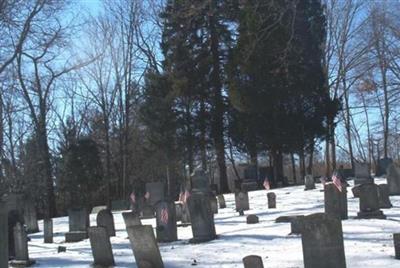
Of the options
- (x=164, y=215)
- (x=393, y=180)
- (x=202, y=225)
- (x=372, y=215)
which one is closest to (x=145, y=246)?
(x=202, y=225)

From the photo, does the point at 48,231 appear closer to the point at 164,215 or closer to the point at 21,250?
the point at 21,250

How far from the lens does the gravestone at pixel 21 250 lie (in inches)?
499

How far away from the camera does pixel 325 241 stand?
26.1ft

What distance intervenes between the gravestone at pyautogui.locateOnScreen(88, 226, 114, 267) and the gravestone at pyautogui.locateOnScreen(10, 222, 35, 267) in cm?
211

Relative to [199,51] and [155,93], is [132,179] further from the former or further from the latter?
[199,51]

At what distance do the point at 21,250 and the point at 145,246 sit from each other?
388cm

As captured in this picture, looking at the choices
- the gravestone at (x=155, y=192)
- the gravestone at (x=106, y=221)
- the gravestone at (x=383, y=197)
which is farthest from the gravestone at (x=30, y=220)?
the gravestone at (x=383, y=197)

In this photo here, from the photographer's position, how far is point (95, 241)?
36.6 feet

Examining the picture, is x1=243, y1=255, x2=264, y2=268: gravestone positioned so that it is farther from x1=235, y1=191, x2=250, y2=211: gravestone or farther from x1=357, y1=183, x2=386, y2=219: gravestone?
x1=235, y1=191, x2=250, y2=211: gravestone

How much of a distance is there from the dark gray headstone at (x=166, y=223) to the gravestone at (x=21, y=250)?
8.71ft

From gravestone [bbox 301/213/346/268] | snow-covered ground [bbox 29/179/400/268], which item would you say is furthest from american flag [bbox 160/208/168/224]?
gravestone [bbox 301/213/346/268]

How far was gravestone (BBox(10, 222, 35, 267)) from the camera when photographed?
12664 millimetres

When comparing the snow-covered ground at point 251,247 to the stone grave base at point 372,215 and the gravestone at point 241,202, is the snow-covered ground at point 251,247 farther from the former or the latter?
the gravestone at point 241,202

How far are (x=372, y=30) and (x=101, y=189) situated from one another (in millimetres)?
20976
